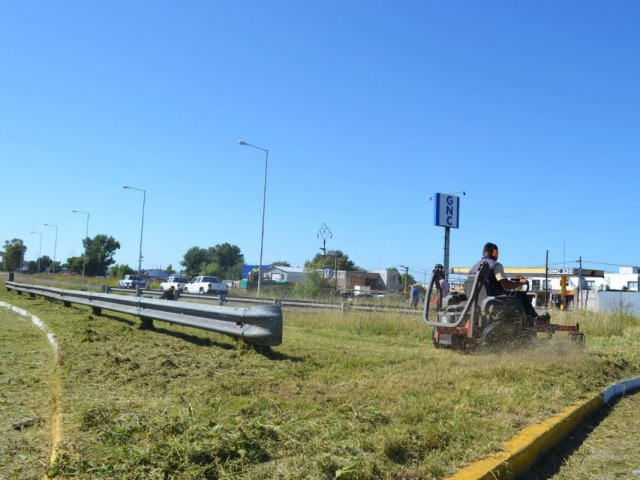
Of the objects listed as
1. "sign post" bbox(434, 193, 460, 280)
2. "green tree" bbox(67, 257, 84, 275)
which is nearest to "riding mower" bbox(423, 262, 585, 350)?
"sign post" bbox(434, 193, 460, 280)

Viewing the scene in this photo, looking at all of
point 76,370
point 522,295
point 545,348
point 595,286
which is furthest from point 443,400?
point 595,286

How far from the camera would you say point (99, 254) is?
304ft

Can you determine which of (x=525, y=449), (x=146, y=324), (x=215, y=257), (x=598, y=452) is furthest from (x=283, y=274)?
(x=525, y=449)

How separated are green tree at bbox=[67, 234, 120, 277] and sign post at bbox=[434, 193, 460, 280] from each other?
81.6 metres

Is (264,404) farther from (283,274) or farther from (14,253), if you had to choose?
(14,253)

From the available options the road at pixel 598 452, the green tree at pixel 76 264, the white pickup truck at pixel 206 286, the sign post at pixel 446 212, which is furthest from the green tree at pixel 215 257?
the road at pixel 598 452

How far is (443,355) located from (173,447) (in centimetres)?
679

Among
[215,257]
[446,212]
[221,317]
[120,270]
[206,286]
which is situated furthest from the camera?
[215,257]

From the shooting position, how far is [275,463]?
3.68 metres

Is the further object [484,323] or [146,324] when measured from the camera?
[146,324]

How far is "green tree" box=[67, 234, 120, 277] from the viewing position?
9206 centimetres

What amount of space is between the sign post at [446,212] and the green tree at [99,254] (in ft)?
268

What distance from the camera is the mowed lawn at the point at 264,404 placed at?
371cm

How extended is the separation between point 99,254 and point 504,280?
297 feet
